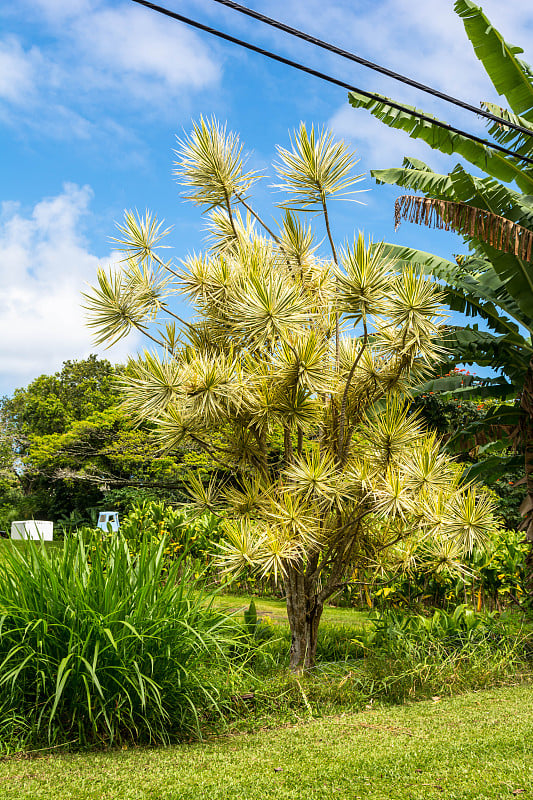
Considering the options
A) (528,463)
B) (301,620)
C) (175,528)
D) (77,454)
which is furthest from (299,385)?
(77,454)

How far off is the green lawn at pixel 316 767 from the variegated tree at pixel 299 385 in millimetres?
1710

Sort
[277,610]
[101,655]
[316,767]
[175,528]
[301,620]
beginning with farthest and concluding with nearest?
[175,528]
[277,610]
[301,620]
[101,655]
[316,767]

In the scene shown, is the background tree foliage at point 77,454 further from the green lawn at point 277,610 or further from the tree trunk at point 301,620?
the tree trunk at point 301,620

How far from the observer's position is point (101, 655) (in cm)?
466

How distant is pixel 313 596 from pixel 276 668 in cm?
82

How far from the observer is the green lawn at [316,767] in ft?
12.1

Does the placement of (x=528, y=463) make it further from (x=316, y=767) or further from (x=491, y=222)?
(x=316, y=767)

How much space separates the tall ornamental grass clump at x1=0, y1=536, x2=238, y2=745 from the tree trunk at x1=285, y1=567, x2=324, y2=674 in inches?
65.0

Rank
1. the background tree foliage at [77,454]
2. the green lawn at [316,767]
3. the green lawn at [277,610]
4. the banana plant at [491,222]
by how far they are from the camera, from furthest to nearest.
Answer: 1. the background tree foliage at [77,454]
2. the green lawn at [277,610]
3. the banana plant at [491,222]
4. the green lawn at [316,767]

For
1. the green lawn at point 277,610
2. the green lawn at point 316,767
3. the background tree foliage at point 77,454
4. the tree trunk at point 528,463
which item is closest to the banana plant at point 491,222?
the tree trunk at point 528,463

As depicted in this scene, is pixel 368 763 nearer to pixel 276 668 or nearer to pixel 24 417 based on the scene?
pixel 276 668

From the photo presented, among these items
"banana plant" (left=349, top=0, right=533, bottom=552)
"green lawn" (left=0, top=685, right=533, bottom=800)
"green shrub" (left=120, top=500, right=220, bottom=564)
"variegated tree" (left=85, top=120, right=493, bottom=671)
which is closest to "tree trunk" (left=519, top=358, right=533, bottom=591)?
"banana plant" (left=349, top=0, right=533, bottom=552)

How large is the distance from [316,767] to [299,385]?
3217 millimetres

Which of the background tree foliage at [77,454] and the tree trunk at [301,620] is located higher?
the background tree foliage at [77,454]
